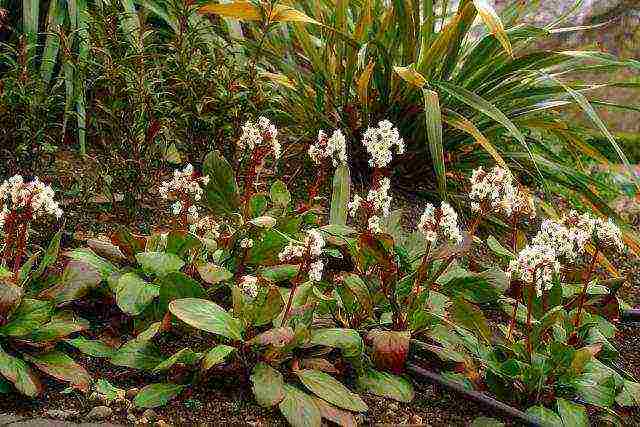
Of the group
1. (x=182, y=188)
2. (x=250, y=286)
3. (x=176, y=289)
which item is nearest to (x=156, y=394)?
(x=176, y=289)

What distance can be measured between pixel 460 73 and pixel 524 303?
1.20 meters

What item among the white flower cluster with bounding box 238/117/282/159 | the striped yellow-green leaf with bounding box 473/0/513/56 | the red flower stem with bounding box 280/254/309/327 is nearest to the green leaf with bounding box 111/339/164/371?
the red flower stem with bounding box 280/254/309/327

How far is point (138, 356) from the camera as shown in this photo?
2.36 m

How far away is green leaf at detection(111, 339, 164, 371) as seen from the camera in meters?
2.35

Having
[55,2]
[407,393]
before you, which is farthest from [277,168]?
[407,393]

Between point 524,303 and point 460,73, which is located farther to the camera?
point 460,73

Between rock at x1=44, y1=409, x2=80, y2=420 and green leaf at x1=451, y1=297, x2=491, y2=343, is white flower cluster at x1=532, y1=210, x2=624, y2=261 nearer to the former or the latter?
green leaf at x1=451, y1=297, x2=491, y2=343

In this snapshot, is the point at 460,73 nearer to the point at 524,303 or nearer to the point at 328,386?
the point at 524,303

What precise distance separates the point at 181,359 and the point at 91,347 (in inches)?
11.7

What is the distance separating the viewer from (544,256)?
233 cm

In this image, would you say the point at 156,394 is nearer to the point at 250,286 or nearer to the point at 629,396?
the point at 250,286

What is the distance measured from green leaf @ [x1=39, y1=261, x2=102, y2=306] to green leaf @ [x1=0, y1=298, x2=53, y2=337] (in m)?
0.10

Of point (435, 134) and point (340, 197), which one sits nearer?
point (435, 134)

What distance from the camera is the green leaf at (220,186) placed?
2.74 m
